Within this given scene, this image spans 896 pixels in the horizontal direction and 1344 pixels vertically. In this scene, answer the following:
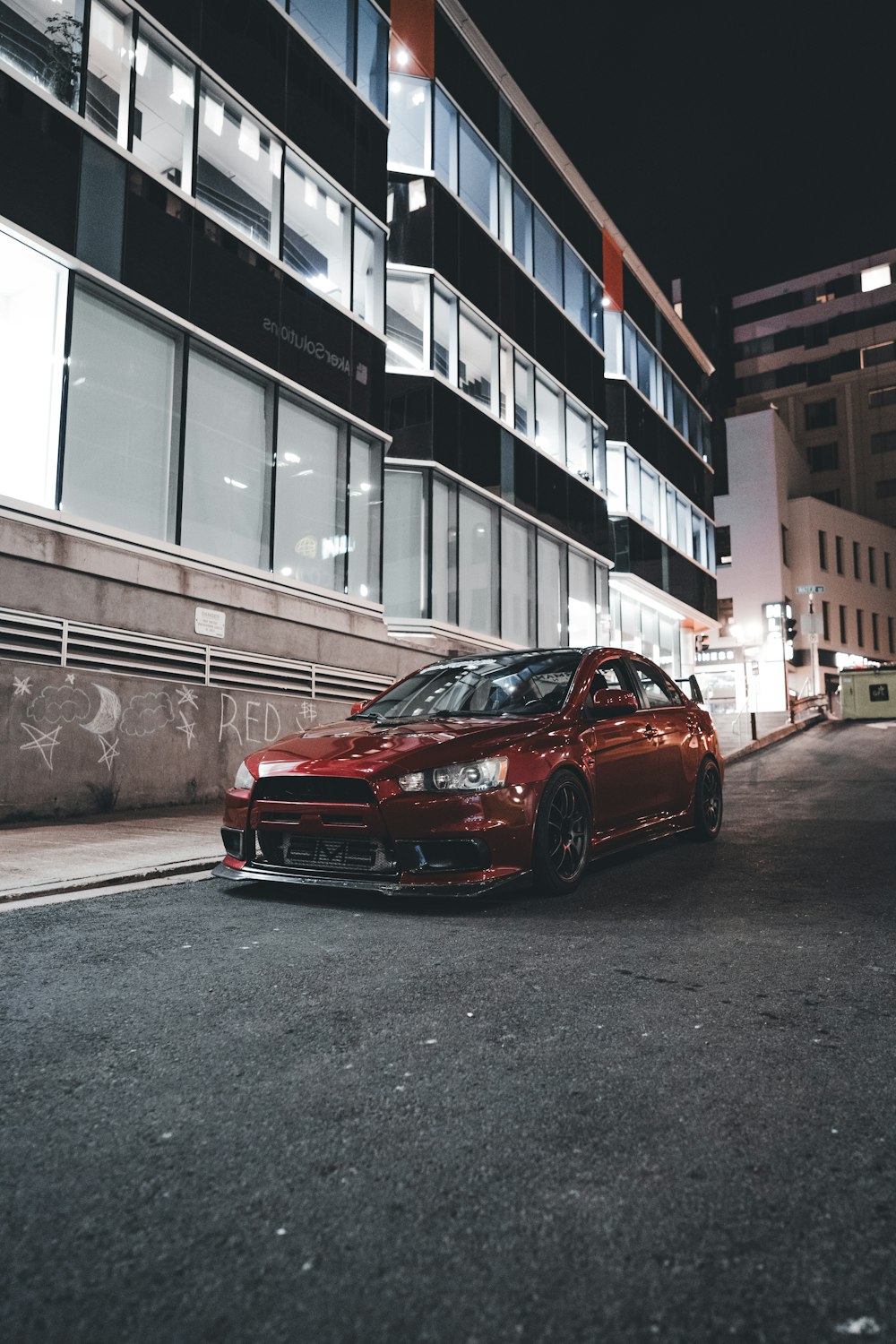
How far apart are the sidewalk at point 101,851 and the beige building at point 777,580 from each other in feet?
153

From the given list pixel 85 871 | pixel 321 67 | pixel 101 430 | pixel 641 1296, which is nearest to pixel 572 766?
pixel 85 871

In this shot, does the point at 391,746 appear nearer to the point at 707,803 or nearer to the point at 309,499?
the point at 707,803

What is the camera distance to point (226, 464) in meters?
13.7

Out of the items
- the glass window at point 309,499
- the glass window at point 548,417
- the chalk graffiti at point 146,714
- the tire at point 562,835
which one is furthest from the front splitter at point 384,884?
the glass window at point 548,417

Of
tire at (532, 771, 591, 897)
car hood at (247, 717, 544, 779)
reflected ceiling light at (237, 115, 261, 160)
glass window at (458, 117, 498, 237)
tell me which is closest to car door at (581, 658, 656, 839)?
tire at (532, 771, 591, 897)

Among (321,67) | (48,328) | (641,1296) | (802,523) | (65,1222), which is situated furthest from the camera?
(802,523)

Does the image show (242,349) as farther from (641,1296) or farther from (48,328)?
(641,1296)

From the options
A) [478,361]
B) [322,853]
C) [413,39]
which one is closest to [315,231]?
[478,361]

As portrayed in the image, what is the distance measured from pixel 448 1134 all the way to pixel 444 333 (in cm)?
1927

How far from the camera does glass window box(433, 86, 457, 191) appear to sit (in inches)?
781

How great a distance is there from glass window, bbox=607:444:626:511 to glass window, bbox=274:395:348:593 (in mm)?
14248

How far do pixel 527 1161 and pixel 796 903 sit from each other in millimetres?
3812

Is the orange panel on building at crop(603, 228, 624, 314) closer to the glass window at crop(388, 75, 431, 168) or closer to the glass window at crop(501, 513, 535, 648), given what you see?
the glass window at crop(388, 75, 431, 168)

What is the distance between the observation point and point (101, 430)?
1180 cm
